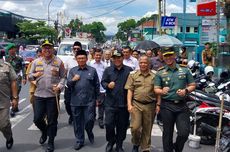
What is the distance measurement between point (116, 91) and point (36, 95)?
1.41 m

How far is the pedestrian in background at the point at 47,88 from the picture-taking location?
6.51 metres

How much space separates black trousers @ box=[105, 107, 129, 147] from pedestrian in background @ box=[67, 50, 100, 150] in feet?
1.66

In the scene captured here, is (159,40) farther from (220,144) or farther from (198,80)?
(220,144)

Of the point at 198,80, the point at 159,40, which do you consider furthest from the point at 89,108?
the point at 159,40

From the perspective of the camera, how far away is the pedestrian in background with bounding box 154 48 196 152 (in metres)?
5.55

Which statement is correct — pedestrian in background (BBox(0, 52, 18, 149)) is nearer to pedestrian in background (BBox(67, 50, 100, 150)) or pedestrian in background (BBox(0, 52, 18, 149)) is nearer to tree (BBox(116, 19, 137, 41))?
pedestrian in background (BBox(67, 50, 100, 150))

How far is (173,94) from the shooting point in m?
5.55

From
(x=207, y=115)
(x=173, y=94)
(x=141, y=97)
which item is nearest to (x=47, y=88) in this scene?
(x=141, y=97)

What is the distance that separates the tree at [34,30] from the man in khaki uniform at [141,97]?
52.3 meters

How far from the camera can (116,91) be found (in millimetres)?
6301

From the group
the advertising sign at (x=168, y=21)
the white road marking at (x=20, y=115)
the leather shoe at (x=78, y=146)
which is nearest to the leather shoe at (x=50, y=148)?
the leather shoe at (x=78, y=146)

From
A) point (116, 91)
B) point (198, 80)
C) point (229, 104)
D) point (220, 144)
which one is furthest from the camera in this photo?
point (198, 80)

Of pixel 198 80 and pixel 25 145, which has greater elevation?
pixel 198 80

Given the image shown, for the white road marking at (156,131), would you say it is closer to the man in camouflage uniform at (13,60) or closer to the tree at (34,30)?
the man in camouflage uniform at (13,60)
